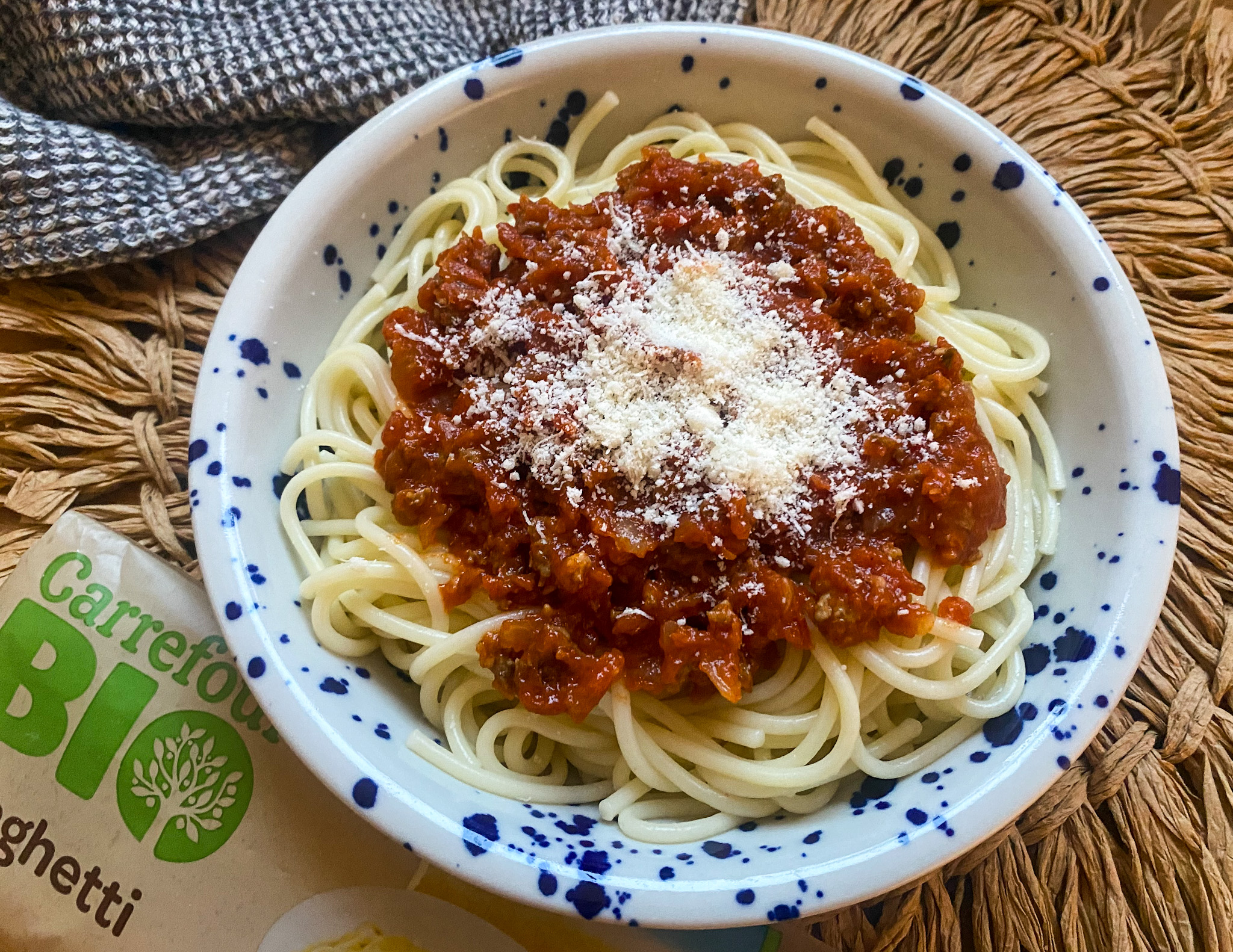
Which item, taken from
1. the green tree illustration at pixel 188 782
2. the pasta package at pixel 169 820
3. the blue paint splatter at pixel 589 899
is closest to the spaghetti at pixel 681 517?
the blue paint splatter at pixel 589 899

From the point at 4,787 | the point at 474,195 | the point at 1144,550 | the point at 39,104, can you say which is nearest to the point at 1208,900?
the point at 1144,550

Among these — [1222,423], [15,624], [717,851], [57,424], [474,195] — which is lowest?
[15,624]

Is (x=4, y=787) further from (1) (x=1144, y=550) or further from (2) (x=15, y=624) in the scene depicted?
(1) (x=1144, y=550)

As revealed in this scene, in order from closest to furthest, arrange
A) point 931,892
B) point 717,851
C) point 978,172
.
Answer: point 717,851 < point 931,892 < point 978,172

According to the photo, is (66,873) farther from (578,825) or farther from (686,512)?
(686,512)

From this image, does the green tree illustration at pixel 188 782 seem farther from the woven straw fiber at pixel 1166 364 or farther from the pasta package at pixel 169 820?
the woven straw fiber at pixel 1166 364

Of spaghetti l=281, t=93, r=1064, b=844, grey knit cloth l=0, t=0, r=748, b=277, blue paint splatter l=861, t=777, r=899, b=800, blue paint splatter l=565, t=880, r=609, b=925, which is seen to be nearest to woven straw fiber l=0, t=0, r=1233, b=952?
grey knit cloth l=0, t=0, r=748, b=277

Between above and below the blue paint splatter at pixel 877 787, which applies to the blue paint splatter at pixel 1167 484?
above
